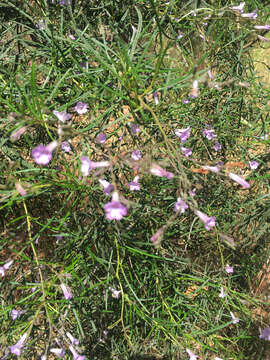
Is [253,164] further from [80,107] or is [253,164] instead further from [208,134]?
[80,107]

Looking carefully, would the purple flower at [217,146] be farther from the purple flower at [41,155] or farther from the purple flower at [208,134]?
the purple flower at [41,155]

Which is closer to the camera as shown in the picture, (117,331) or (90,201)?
(90,201)

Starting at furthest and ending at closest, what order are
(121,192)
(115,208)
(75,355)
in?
(121,192)
(75,355)
(115,208)

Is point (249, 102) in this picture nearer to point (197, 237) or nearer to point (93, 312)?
point (197, 237)

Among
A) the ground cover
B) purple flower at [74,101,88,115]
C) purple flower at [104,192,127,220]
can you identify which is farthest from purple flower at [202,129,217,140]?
purple flower at [104,192,127,220]

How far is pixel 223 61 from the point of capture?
6.66 feet

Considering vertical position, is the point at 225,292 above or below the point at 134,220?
below

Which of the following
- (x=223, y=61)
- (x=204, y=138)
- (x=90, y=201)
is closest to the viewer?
(x=90, y=201)

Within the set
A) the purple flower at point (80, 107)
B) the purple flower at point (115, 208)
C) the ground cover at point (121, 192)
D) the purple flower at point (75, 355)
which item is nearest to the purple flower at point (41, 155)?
the ground cover at point (121, 192)

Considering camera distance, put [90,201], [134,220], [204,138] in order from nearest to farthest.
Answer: [90,201]
[134,220]
[204,138]

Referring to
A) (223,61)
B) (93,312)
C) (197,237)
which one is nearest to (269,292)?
(197,237)

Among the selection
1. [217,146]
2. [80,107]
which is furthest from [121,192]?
[217,146]

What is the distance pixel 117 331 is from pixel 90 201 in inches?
31.5

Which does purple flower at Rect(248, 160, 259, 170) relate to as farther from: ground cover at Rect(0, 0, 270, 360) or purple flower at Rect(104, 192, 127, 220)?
purple flower at Rect(104, 192, 127, 220)
